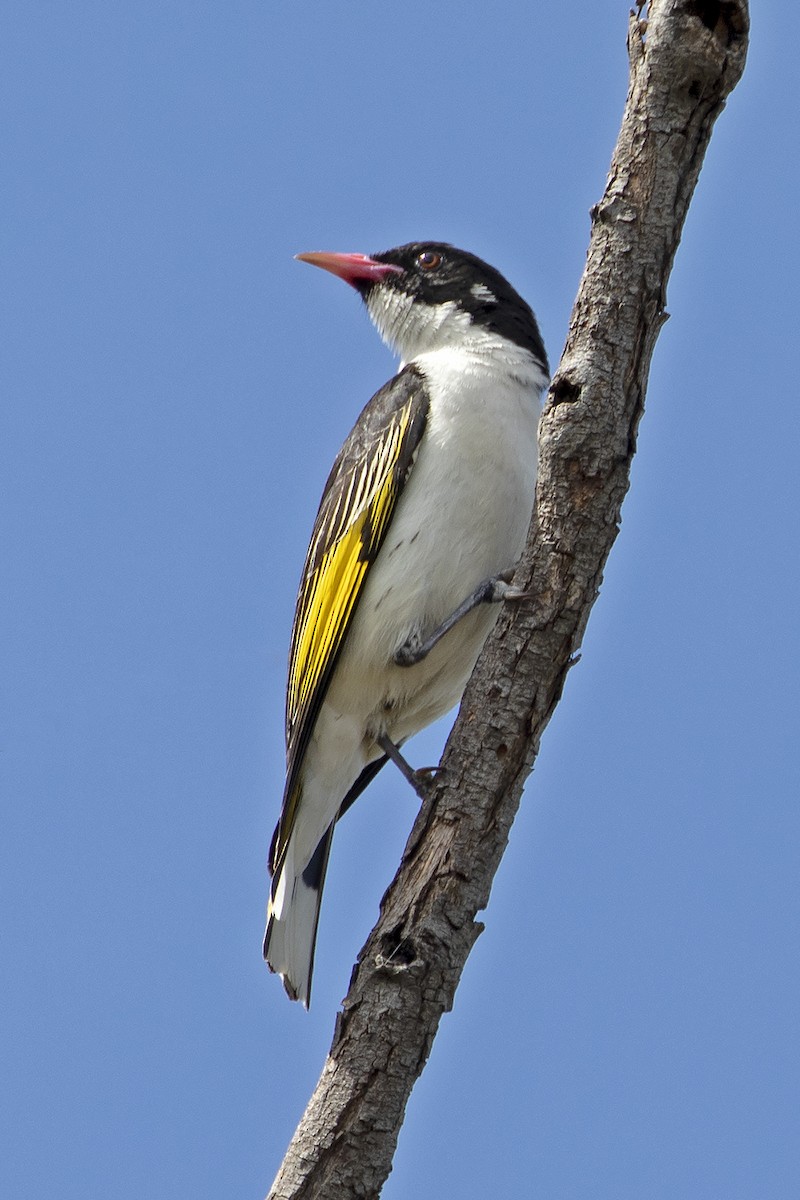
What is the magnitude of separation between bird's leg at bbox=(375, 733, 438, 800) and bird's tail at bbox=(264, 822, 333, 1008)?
0.49 m

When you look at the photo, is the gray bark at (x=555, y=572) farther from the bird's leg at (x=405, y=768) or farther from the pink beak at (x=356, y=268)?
the pink beak at (x=356, y=268)

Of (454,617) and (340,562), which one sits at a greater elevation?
(340,562)

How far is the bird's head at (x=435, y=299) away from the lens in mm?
6559

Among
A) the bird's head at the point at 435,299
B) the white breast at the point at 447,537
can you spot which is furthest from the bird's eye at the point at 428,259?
the white breast at the point at 447,537

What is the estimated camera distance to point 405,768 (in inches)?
231

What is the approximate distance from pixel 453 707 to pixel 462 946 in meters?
2.05

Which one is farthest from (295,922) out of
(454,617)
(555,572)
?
(555,572)

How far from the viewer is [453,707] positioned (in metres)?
6.52

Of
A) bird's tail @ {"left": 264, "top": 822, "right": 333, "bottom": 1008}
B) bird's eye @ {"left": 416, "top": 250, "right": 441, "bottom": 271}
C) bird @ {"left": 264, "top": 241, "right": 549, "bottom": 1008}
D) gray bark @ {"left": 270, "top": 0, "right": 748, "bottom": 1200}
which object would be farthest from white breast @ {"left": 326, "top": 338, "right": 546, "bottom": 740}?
gray bark @ {"left": 270, "top": 0, "right": 748, "bottom": 1200}

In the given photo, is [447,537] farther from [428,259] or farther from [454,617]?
[428,259]

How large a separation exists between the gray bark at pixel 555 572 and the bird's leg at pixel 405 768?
21.0 inches

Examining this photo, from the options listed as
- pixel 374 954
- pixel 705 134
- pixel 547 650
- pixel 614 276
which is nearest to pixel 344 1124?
pixel 374 954

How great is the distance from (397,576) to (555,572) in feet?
4.45

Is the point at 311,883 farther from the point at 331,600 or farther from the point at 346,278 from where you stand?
the point at 346,278
